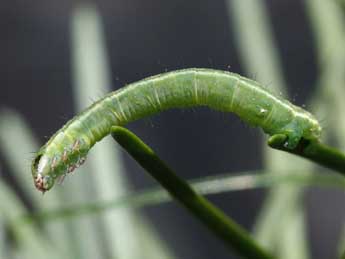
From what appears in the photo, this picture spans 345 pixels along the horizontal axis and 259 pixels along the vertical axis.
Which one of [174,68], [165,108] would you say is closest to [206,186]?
[165,108]

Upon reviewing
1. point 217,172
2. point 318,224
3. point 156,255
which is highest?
point 156,255

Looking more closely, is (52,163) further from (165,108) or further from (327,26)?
(327,26)

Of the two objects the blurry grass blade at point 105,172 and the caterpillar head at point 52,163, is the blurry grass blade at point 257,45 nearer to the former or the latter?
the blurry grass blade at point 105,172

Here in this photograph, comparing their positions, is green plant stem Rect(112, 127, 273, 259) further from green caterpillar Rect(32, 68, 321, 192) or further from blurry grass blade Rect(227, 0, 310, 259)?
blurry grass blade Rect(227, 0, 310, 259)

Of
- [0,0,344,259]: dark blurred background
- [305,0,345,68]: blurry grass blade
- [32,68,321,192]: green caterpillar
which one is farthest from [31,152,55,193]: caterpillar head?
[0,0,344,259]: dark blurred background

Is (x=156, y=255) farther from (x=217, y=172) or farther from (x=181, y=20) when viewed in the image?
(x=181, y=20)

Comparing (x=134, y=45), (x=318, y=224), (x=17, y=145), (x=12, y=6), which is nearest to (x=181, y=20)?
(x=134, y=45)
